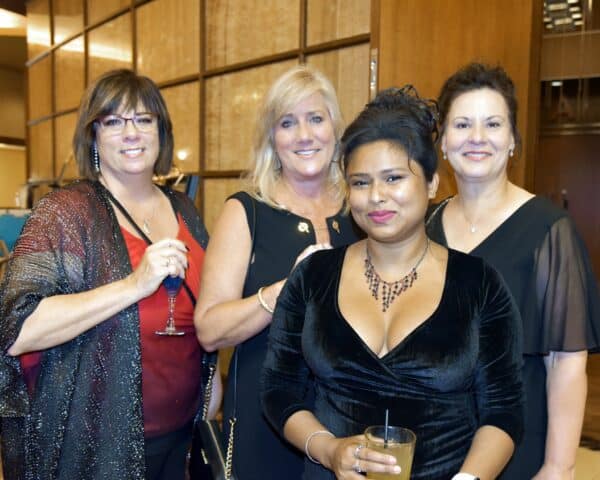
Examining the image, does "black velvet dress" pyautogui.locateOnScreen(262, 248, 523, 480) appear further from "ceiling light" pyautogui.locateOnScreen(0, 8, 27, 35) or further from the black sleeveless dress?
"ceiling light" pyautogui.locateOnScreen(0, 8, 27, 35)

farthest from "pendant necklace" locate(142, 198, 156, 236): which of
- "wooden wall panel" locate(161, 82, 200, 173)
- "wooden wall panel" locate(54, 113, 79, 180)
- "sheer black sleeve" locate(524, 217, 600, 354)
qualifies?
"wooden wall panel" locate(54, 113, 79, 180)

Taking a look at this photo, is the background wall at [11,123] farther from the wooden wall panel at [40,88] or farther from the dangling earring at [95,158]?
the dangling earring at [95,158]

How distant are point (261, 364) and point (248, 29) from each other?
11.1 ft

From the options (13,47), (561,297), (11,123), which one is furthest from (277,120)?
(11,123)

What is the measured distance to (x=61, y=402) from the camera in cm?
161

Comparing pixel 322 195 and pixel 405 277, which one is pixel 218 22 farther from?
pixel 405 277

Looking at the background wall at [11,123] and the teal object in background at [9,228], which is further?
the background wall at [11,123]

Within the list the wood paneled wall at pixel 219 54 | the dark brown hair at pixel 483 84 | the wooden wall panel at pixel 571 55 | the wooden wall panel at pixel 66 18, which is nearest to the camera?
the dark brown hair at pixel 483 84

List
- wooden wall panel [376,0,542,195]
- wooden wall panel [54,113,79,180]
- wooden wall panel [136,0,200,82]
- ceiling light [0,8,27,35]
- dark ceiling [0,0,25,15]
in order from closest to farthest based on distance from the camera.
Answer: wooden wall panel [376,0,542,195] < wooden wall panel [136,0,200,82] < wooden wall panel [54,113,79,180] < dark ceiling [0,0,25,15] < ceiling light [0,8,27,35]

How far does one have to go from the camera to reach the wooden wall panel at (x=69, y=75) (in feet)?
23.5

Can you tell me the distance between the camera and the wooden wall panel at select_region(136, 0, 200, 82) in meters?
4.90

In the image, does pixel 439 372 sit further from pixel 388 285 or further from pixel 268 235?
pixel 268 235

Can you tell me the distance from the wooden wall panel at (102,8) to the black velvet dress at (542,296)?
17.5 feet

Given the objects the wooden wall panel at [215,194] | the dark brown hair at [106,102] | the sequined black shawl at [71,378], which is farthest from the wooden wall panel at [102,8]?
the sequined black shawl at [71,378]
